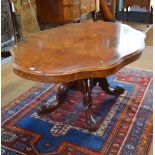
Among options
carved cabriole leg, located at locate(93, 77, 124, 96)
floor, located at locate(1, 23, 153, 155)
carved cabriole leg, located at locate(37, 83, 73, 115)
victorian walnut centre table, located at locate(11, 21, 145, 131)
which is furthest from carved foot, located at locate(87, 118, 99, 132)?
floor, located at locate(1, 23, 153, 155)

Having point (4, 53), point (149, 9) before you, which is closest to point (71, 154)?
point (4, 53)

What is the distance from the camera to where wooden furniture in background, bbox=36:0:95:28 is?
11.2 ft

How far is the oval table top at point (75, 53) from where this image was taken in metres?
1.31

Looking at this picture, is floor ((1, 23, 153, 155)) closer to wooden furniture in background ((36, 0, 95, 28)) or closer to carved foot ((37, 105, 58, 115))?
carved foot ((37, 105, 58, 115))

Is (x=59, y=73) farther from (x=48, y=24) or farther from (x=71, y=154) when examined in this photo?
(x=48, y=24)

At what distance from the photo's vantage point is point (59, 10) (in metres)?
3.41

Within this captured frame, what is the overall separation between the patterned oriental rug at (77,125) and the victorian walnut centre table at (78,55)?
0.35ft

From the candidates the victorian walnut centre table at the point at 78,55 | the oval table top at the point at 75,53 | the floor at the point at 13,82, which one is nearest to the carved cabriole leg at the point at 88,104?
the victorian walnut centre table at the point at 78,55

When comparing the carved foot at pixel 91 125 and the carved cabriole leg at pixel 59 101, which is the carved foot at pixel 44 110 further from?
the carved foot at pixel 91 125

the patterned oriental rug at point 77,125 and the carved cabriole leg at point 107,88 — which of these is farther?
the carved cabriole leg at point 107,88

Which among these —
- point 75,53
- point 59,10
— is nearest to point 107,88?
point 75,53

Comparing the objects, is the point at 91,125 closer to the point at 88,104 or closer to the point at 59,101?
the point at 88,104

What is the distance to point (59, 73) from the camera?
127cm

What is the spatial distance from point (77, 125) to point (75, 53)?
62 centimetres
